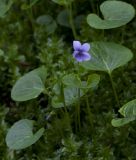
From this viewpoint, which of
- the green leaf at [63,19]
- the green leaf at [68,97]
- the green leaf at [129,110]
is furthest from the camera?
the green leaf at [63,19]

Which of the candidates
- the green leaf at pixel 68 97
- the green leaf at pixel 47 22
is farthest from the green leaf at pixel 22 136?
the green leaf at pixel 47 22

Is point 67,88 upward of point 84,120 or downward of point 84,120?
upward

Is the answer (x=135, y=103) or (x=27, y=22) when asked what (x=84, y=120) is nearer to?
(x=135, y=103)

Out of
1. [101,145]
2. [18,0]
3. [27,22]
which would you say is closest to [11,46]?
[27,22]

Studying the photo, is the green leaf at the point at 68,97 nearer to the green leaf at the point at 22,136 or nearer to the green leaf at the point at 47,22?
the green leaf at the point at 22,136

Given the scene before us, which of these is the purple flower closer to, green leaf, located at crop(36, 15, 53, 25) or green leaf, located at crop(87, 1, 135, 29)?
green leaf, located at crop(87, 1, 135, 29)

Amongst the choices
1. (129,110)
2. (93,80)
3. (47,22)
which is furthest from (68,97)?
(47,22)
